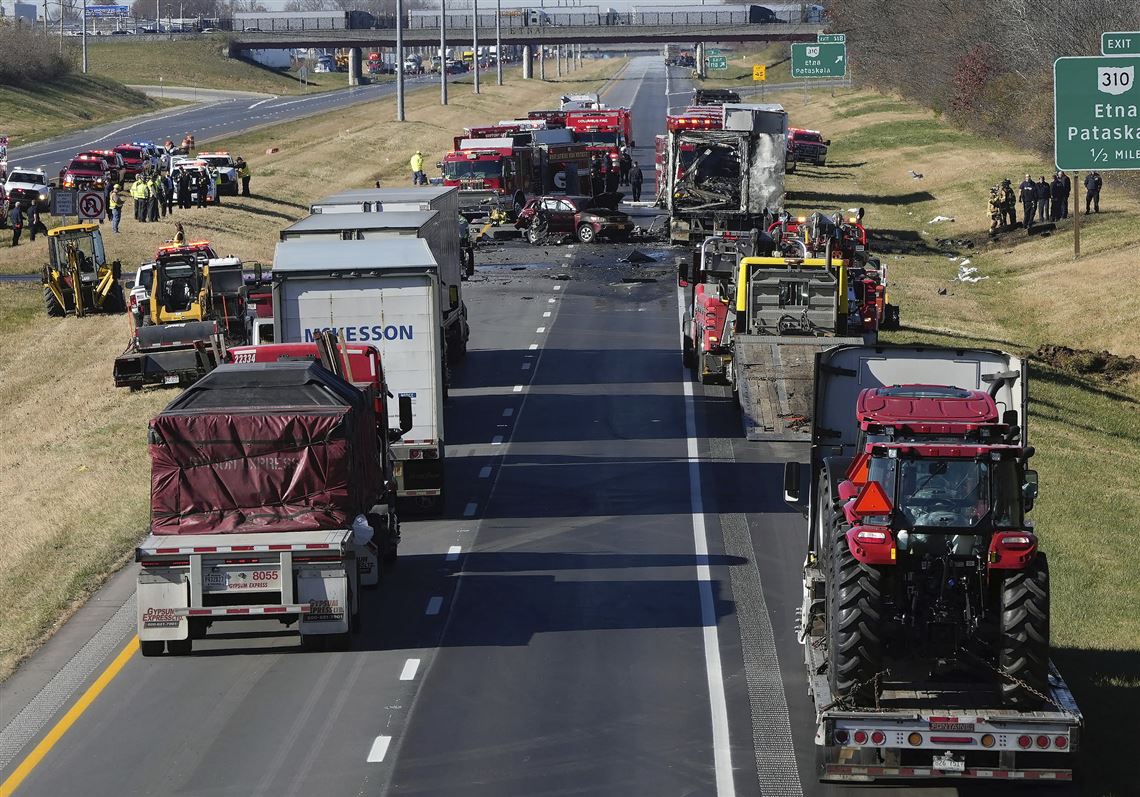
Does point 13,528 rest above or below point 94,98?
below

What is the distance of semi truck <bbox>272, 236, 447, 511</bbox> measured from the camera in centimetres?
2292

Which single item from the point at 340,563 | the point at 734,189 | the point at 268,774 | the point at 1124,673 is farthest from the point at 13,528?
the point at 734,189

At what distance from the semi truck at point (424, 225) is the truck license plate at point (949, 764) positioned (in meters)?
17.5

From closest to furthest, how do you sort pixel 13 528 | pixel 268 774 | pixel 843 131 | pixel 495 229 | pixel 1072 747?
pixel 1072 747
pixel 268 774
pixel 13 528
pixel 495 229
pixel 843 131

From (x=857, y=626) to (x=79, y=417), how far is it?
22.6m

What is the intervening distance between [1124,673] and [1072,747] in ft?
12.8

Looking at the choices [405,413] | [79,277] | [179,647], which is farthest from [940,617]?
[79,277]

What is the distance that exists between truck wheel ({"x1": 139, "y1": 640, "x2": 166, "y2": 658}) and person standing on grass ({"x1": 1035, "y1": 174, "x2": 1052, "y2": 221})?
1685 inches

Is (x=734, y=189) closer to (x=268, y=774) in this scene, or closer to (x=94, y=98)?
(x=268, y=774)

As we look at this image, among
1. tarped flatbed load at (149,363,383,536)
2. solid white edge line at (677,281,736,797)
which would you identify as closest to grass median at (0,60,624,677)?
tarped flatbed load at (149,363,383,536)

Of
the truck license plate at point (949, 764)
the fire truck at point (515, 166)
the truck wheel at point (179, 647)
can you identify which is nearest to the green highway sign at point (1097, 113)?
the truck wheel at point (179, 647)

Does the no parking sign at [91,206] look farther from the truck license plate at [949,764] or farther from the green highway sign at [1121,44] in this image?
the truck license plate at [949,764]

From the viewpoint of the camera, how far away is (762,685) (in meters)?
16.0

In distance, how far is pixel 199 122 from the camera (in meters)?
113
